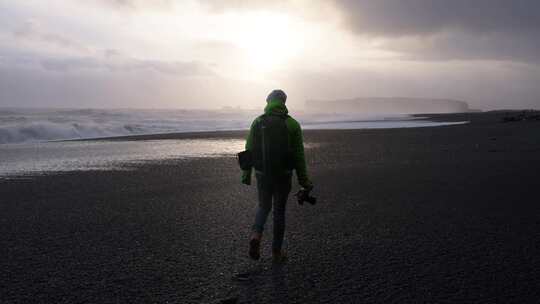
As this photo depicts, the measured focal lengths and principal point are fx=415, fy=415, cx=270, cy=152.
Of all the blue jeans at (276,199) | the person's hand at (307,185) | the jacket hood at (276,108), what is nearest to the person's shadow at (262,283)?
the blue jeans at (276,199)

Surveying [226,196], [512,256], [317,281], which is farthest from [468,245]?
[226,196]

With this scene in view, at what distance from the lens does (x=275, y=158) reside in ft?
15.4

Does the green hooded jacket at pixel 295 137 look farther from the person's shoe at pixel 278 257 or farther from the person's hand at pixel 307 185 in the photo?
the person's shoe at pixel 278 257

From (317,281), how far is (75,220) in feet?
14.6

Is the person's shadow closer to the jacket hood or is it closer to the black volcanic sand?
the black volcanic sand

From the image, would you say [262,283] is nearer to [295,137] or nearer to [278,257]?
[278,257]

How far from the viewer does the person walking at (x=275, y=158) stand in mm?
4688

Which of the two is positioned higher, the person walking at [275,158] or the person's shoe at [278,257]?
the person walking at [275,158]

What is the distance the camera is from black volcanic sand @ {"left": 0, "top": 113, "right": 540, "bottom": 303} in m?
4.02

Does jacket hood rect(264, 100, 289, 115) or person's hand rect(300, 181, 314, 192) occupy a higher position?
jacket hood rect(264, 100, 289, 115)

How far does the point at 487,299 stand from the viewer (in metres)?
3.76

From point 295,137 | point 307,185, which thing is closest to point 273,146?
point 295,137

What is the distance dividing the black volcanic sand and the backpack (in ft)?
3.64

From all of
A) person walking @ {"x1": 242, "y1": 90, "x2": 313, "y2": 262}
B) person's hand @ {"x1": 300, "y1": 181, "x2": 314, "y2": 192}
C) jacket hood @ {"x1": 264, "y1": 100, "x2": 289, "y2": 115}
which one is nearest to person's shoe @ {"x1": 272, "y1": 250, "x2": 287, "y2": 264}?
person walking @ {"x1": 242, "y1": 90, "x2": 313, "y2": 262}
